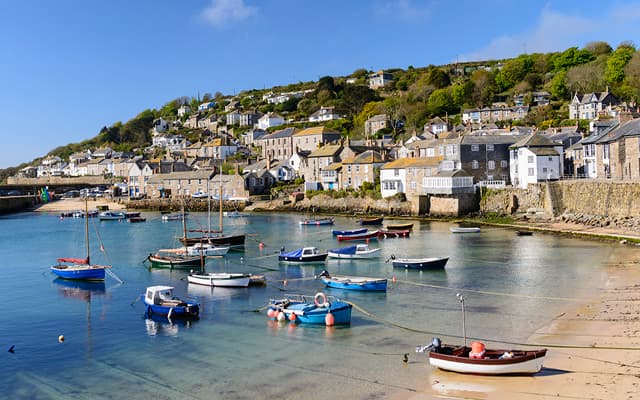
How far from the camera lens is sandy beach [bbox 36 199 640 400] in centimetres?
1501

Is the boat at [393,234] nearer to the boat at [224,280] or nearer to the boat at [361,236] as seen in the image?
the boat at [361,236]

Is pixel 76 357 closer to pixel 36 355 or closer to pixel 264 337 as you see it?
pixel 36 355

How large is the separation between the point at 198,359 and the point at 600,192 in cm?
3665

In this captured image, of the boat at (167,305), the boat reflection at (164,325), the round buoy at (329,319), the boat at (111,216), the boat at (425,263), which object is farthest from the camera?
the boat at (111,216)

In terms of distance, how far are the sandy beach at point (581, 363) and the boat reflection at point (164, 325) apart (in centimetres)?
1038

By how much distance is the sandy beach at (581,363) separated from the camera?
49.3 feet

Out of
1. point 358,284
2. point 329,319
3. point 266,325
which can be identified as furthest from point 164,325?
point 358,284

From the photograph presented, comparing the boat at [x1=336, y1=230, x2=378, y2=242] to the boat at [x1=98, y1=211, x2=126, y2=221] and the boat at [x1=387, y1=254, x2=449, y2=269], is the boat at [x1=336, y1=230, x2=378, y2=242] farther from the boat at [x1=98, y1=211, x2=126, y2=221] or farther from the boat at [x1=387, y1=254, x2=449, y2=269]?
the boat at [x1=98, y1=211, x2=126, y2=221]

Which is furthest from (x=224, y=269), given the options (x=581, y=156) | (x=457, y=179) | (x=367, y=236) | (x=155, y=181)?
(x=155, y=181)

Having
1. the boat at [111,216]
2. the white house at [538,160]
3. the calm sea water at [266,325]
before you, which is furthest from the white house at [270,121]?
the calm sea water at [266,325]

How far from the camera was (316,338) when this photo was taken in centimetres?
→ 2092

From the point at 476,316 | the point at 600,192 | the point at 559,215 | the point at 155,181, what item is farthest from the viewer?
the point at 155,181

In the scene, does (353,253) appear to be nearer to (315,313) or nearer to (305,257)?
(305,257)

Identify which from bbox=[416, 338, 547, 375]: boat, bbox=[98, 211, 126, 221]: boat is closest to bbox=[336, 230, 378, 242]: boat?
bbox=[416, 338, 547, 375]: boat
